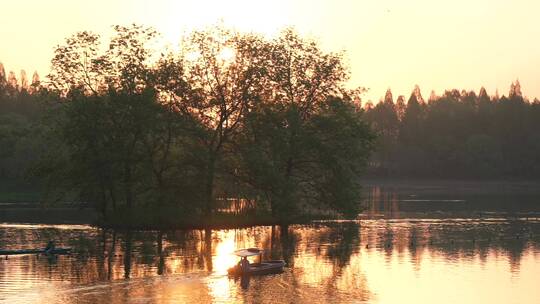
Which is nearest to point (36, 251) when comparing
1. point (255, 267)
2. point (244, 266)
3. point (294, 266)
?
point (244, 266)

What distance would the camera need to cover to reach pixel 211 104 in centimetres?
10725

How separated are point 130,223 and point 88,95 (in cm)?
1768

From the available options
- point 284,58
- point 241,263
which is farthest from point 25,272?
point 284,58

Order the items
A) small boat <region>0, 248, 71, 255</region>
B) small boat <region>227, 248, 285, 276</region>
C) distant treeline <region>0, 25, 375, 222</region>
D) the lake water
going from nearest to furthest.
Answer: the lake water → small boat <region>227, 248, 285, 276</region> → small boat <region>0, 248, 71, 255</region> → distant treeline <region>0, 25, 375, 222</region>

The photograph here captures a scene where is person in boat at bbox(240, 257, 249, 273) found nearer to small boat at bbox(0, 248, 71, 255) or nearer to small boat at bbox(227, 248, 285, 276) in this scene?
small boat at bbox(227, 248, 285, 276)

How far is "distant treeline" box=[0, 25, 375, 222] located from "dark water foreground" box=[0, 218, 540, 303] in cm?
682

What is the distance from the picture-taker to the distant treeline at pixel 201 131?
104938 mm

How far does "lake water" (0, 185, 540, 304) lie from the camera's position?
58.0m

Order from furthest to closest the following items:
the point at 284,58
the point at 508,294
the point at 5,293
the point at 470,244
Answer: the point at 284,58
the point at 470,244
the point at 508,294
the point at 5,293

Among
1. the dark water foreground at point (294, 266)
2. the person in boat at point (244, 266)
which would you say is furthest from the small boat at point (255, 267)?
the dark water foreground at point (294, 266)

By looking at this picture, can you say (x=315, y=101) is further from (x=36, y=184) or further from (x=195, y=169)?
(x=36, y=184)

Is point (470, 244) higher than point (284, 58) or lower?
lower

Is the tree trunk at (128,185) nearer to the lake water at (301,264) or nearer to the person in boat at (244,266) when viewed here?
the lake water at (301,264)

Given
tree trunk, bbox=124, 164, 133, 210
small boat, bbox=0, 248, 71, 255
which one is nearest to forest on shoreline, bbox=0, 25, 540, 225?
tree trunk, bbox=124, 164, 133, 210
